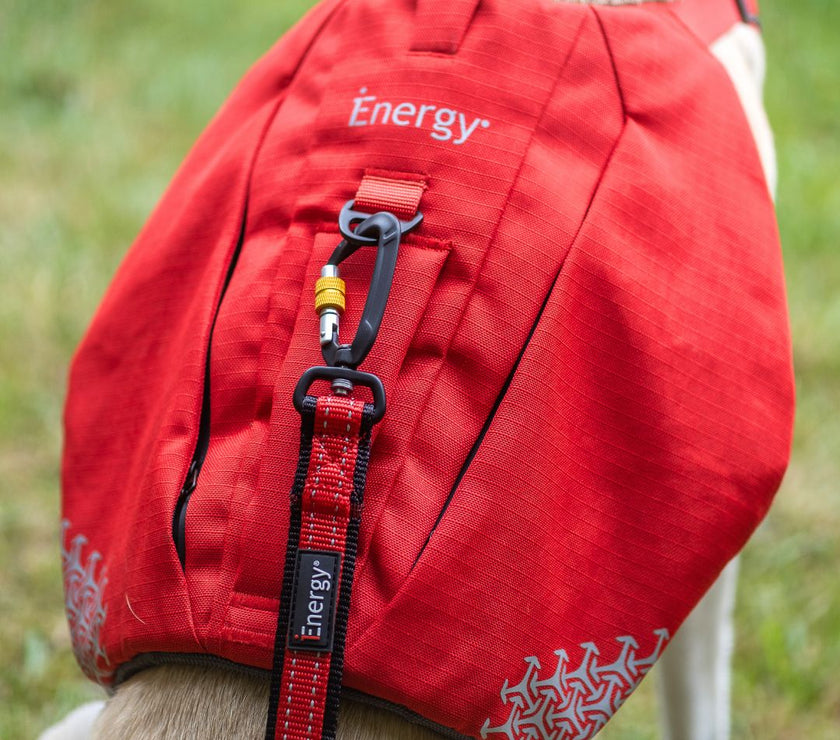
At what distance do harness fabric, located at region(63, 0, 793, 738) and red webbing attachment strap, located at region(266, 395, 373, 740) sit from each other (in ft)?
0.06

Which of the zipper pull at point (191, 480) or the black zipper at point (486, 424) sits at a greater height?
the black zipper at point (486, 424)

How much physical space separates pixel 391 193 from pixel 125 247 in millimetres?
1764

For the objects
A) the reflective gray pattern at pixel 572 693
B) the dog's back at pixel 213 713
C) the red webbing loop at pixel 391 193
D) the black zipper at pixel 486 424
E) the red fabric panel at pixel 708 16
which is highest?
the red fabric panel at pixel 708 16

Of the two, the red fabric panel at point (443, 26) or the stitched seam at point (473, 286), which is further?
the red fabric panel at point (443, 26)

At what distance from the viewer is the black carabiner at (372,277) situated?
2.34 feet

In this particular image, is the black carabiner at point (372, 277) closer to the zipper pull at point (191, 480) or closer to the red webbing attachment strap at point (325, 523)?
the red webbing attachment strap at point (325, 523)

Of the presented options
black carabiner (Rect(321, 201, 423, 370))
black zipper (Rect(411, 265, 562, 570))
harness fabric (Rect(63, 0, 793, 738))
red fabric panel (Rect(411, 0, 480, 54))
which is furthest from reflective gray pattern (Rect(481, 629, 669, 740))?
red fabric panel (Rect(411, 0, 480, 54))

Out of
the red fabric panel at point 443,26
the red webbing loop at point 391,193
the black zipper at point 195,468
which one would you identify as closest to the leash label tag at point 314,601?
the black zipper at point 195,468

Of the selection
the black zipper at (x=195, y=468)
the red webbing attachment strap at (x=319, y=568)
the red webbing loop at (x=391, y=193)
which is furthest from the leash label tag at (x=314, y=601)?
the red webbing loop at (x=391, y=193)

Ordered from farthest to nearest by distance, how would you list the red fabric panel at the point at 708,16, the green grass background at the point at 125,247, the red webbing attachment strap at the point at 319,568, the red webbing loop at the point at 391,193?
the green grass background at the point at 125,247 < the red fabric panel at the point at 708,16 < the red webbing loop at the point at 391,193 < the red webbing attachment strap at the point at 319,568

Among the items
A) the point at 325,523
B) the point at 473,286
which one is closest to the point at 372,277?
the point at 473,286

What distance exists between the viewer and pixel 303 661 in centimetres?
66

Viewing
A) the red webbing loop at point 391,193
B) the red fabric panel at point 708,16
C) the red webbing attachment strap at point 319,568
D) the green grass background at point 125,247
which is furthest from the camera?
the green grass background at point 125,247

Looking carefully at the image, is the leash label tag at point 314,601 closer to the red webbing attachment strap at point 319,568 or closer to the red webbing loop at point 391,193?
the red webbing attachment strap at point 319,568
